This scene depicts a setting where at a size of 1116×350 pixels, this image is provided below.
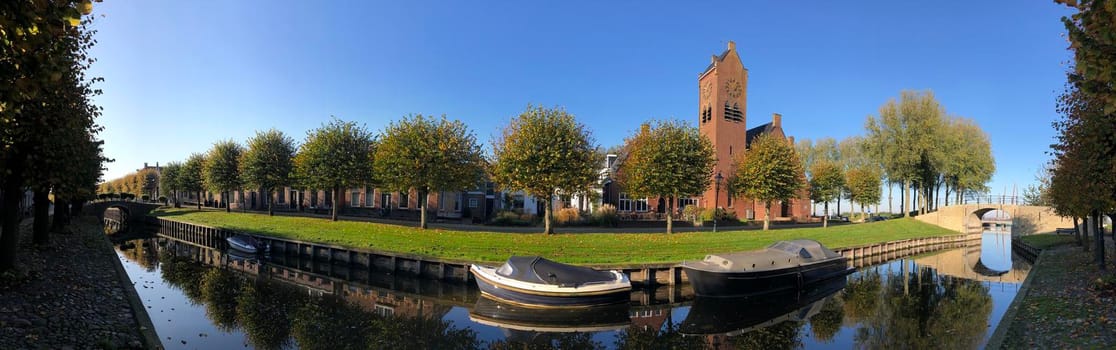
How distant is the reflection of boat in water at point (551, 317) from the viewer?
1434 cm

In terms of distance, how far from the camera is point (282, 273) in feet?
74.7

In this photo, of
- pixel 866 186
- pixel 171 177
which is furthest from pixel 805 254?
pixel 171 177

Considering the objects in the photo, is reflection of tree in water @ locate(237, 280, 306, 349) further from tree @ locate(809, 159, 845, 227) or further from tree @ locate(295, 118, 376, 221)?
tree @ locate(809, 159, 845, 227)

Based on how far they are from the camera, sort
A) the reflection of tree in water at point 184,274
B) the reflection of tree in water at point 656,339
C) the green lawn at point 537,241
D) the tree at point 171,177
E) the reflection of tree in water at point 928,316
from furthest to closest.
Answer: the tree at point 171,177
the green lawn at point 537,241
the reflection of tree in water at point 184,274
the reflection of tree in water at point 928,316
the reflection of tree in water at point 656,339

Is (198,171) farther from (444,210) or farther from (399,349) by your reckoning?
(399,349)

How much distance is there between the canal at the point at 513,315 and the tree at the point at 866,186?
106 feet

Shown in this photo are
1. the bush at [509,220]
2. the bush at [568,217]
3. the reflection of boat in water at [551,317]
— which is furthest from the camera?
the bush at [509,220]

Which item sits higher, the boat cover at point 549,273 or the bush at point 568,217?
the bush at point 568,217

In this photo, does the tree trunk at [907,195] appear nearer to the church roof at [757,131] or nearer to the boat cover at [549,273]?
the church roof at [757,131]

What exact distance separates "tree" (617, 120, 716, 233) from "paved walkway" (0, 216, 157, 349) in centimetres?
2499

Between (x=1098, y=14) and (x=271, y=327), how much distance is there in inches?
695

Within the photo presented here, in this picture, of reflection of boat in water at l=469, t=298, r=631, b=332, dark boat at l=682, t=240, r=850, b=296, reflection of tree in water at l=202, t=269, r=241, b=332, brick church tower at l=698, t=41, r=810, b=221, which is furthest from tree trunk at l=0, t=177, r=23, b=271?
brick church tower at l=698, t=41, r=810, b=221

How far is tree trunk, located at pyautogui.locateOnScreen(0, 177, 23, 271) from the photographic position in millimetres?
12573

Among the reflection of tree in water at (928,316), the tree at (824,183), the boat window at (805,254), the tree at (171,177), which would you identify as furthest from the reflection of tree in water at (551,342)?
the tree at (171,177)
